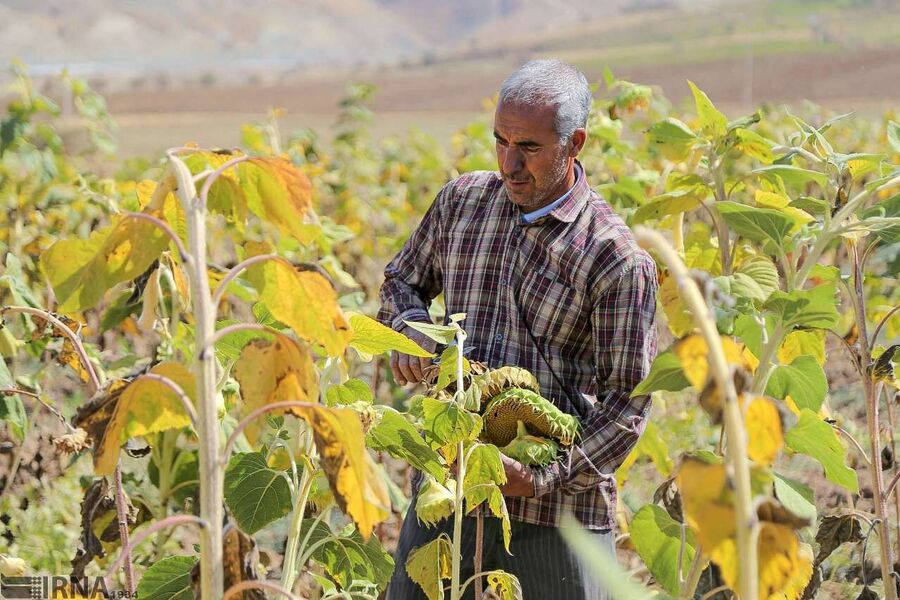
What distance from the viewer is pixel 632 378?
1.86 m

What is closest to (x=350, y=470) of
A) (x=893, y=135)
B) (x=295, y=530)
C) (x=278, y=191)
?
(x=278, y=191)

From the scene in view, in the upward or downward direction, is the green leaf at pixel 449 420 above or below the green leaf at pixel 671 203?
below

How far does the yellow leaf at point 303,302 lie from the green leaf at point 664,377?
35 cm

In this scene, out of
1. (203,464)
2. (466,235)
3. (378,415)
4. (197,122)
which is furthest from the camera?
(197,122)

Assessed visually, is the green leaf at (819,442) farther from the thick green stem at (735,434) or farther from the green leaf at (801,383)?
the thick green stem at (735,434)

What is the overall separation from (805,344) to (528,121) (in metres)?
0.59

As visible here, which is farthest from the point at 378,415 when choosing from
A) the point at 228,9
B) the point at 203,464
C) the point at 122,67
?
the point at 228,9

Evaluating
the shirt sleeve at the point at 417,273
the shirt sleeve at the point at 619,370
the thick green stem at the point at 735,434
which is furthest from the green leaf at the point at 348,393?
the thick green stem at the point at 735,434

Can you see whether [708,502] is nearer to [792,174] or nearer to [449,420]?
[449,420]

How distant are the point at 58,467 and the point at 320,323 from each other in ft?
8.90

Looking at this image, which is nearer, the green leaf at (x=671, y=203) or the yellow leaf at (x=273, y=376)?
the yellow leaf at (x=273, y=376)

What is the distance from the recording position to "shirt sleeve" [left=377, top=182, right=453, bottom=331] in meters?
2.15

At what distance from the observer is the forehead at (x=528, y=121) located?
183 cm

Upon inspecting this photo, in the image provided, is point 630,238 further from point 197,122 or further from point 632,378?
point 197,122
